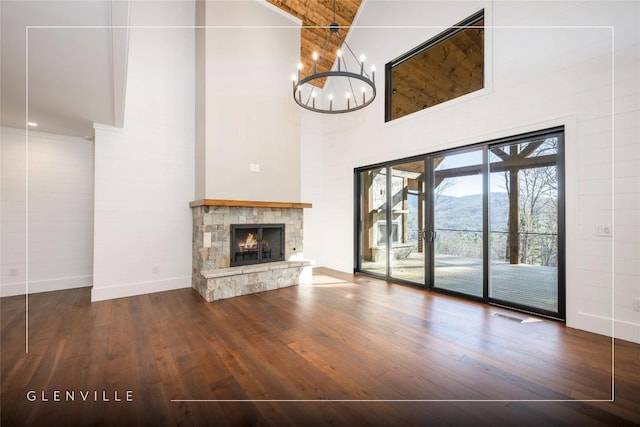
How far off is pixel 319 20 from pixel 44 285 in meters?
6.76

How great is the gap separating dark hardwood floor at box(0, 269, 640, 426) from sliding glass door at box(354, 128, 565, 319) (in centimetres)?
50

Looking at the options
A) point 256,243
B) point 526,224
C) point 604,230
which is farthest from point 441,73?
point 256,243

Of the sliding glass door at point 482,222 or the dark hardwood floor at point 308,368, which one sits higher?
the sliding glass door at point 482,222

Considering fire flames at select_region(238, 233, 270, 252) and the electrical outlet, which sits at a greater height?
the electrical outlet

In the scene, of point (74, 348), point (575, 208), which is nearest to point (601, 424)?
point (575, 208)

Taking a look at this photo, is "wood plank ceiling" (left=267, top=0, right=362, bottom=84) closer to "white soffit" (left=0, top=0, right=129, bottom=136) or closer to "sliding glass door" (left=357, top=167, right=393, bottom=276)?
"sliding glass door" (left=357, top=167, right=393, bottom=276)

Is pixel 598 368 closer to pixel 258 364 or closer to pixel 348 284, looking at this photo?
pixel 258 364

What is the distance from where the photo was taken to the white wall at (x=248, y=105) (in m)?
4.28

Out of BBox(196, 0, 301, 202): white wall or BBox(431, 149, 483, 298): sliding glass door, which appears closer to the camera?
BBox(431, 149, 483, 298): sliding glass door

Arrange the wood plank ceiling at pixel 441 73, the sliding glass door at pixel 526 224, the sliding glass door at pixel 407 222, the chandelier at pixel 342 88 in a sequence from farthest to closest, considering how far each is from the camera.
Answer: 1. the chandelier at pixel 342 88
2. the sliding glass door at pixel 407 222
3. the wood plank ceiling at pixel 441 73
4. the sliding glass door at pixel 526 224

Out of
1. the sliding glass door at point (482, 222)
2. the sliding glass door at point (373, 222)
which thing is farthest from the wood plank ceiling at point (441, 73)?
the sliding glass door at point (373, 222)

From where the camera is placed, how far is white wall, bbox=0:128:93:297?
3.98 metres

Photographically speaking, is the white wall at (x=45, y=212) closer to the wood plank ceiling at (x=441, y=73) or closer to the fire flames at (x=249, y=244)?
the fire flames at (x=249, y=244)

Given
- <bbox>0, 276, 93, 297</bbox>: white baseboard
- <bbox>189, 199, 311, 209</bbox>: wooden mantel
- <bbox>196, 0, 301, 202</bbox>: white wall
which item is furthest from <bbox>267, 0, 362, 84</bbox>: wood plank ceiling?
<bbox>0, 276, 93, 297</bbox>: white baseboard
